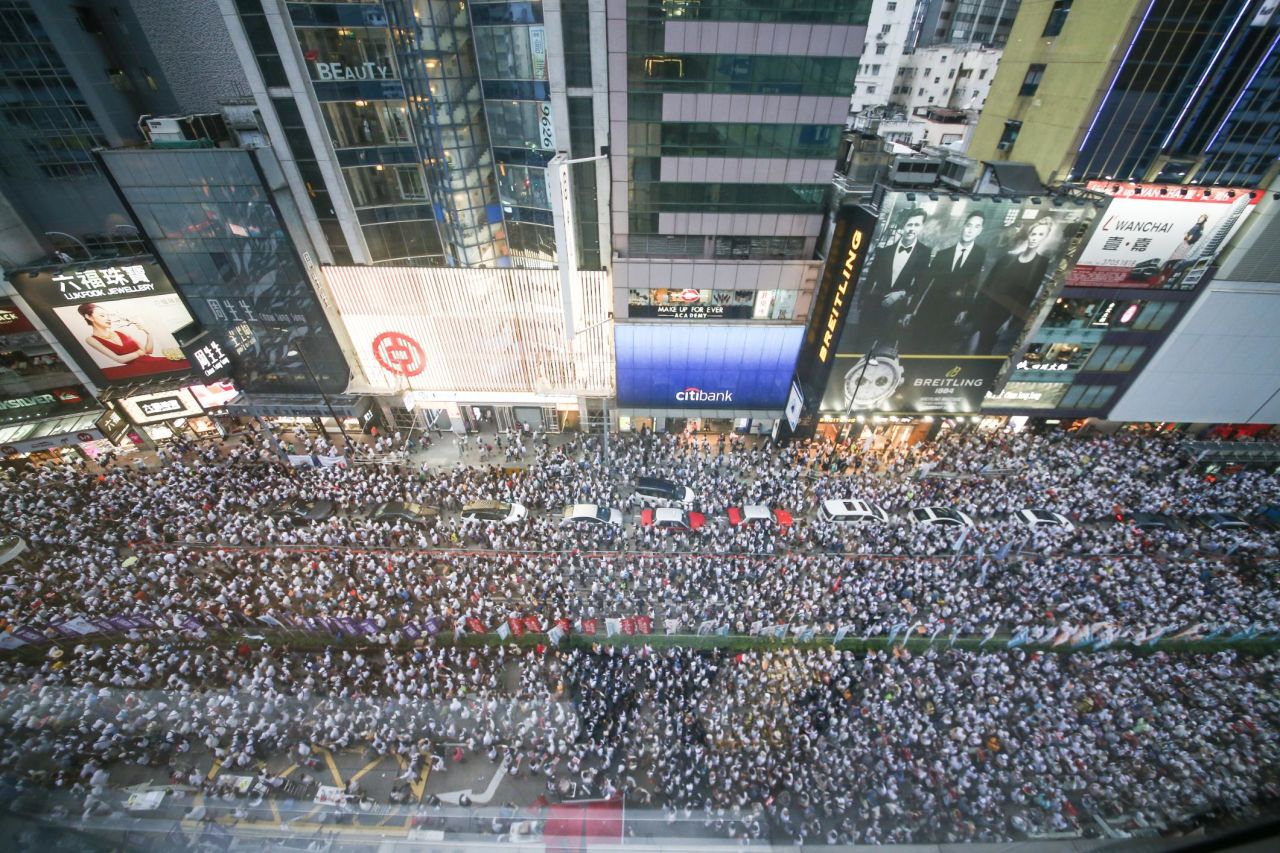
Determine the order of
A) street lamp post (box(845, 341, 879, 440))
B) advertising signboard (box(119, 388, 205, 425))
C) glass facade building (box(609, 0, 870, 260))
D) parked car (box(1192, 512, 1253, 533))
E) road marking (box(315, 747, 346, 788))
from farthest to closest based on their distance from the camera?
advertising signboard (box(119, 388, 205, 425)) → street lamp post (box(845, 341, 879, 440)) → parked car (box(1192, 512, 1253, 533)) → glass facade building (box(609, 0, 870, 260)) → road marking (box(315, 747, 346, 788))

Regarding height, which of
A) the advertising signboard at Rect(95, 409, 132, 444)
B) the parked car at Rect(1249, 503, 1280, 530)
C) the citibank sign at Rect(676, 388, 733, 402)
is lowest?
the parked car at Rect(1249, 503, 1280, 530)

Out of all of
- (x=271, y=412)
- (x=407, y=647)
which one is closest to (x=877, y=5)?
(x=271, y=412)

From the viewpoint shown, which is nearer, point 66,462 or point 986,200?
point 986,200

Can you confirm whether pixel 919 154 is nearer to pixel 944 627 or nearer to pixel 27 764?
pixel 944 627

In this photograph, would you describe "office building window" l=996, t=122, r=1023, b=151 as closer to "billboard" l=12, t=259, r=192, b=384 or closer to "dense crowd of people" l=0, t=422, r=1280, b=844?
"dense crowd of people" l=0, t=422, r=1280, b=844

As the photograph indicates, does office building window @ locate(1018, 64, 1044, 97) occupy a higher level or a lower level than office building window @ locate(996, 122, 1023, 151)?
higher

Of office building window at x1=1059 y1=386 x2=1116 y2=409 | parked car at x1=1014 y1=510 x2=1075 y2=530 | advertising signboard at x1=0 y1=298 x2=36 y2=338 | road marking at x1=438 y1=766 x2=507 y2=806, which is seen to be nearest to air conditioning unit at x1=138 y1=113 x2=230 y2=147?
advertising signboard at x1=0 y1=298 x2=36 y2=338
